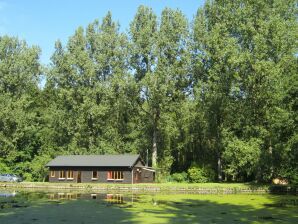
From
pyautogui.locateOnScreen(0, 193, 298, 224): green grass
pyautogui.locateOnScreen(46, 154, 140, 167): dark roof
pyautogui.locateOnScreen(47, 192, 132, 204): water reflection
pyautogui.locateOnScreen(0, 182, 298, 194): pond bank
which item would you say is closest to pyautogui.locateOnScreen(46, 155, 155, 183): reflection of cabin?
pyautogui.locateOnScreen(46, 154, 140, 167): dark roof

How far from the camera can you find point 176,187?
4903 cm

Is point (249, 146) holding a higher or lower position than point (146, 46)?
lower

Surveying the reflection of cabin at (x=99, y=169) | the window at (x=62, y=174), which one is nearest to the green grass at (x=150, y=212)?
the reflection of cabin at (x=99, y=169)

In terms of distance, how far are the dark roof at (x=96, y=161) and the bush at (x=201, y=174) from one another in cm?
727

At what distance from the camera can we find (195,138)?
66938 mm

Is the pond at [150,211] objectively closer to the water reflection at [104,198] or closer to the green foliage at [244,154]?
the water reflection at [104,198]

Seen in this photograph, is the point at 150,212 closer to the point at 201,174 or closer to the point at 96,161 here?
the point at 201,174

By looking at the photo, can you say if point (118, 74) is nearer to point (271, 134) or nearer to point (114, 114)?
point (114, 114)

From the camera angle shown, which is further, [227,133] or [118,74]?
[118,74]

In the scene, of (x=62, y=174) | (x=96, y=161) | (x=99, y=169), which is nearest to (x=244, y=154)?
(x=99, y=169)


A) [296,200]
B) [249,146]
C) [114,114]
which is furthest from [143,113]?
[296,200]

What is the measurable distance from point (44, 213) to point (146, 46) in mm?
36931

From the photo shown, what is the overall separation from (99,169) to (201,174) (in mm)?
12989

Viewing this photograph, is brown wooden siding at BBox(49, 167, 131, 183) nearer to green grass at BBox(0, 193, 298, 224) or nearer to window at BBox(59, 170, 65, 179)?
window at BBox(59, 170, 65, 179)
